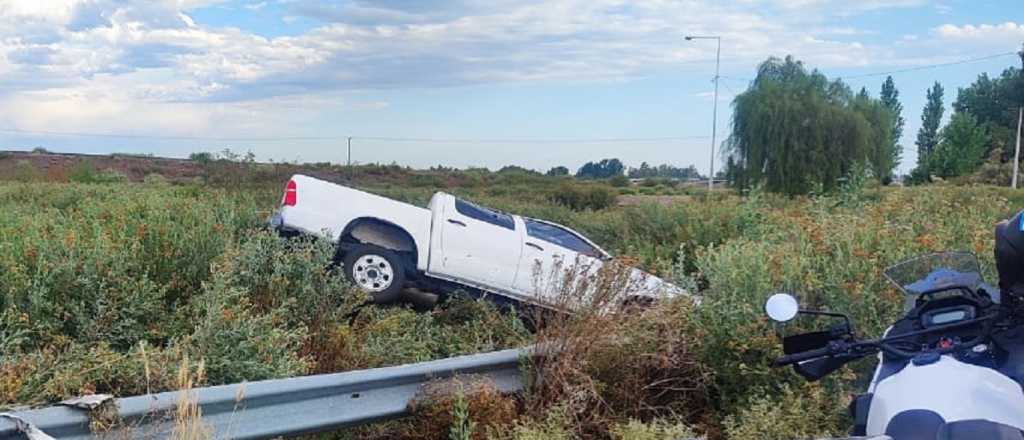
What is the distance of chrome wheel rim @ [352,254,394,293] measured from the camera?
8352 millimetres

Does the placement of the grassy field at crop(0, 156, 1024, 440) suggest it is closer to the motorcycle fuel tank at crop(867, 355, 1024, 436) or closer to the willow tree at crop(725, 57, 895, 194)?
the motorcycle fuel tank at crop(867, 355, 1024, 436)

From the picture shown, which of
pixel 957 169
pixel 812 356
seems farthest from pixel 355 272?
pixel 957 169

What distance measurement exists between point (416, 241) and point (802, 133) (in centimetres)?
3186

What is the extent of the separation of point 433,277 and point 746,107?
32.8 m

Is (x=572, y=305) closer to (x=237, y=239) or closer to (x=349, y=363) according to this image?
(x=349, y=363)

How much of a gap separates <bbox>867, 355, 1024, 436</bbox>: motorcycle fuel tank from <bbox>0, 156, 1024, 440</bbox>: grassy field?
1305 millimetres

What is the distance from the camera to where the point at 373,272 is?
841 cm

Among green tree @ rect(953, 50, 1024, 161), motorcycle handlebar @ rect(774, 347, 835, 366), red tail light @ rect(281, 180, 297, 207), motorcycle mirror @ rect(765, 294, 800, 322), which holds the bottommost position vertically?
motorcycle handlebar @ rect(774, 347, 835, 366)

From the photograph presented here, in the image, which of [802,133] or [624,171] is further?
[624,171]

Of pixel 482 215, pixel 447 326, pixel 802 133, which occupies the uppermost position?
pixel 802 133

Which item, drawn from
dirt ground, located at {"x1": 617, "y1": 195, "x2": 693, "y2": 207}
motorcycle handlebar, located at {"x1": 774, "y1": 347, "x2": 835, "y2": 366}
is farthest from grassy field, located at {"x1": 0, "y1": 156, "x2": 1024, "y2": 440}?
dirt ground, located at {"x1": 617, "y1": 195, "x2": 693, "y2": 207}

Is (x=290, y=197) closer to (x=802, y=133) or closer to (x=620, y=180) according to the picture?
(x=802, y=133)

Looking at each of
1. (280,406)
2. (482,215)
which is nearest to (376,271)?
(482,215)

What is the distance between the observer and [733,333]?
4.92m
